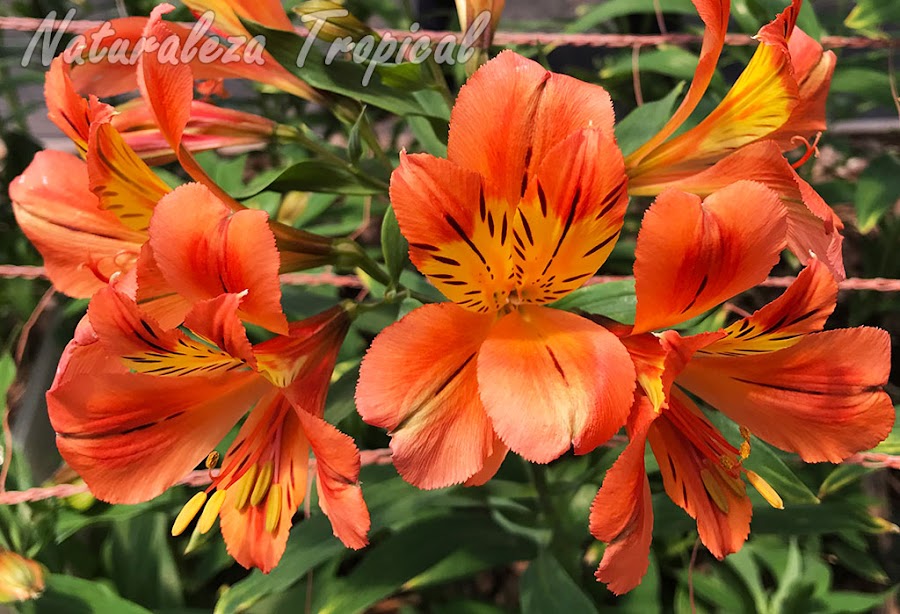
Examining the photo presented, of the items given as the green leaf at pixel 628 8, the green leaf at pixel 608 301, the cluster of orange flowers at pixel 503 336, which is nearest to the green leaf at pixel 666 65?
the green leaf at pixel 628 8

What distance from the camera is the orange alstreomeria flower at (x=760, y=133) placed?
0.57 m

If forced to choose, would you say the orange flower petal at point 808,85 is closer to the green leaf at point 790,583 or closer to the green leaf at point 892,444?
the green leaf at point 892,444

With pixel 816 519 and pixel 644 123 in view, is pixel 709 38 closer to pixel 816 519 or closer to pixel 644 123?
pixel 644 123

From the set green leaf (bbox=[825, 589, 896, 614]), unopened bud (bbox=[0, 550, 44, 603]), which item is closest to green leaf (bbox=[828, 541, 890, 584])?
green leaf (bbox=[825, 589, 896, 614])

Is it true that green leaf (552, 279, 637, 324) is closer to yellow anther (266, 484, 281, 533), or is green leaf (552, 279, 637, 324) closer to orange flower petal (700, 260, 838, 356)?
orange flower petal (700, 260, 838, 356)

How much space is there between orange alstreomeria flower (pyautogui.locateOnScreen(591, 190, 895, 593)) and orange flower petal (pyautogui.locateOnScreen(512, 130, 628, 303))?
3cm

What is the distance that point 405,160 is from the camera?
469mm

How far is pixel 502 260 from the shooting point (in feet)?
1.74

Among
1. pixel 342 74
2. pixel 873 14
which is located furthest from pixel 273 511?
pixel 873 14

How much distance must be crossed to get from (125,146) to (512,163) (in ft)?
1.01

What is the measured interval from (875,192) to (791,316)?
2.91 ft

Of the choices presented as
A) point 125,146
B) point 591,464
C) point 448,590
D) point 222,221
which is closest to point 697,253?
point 222,221

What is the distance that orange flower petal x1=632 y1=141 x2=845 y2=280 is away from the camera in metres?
0.58

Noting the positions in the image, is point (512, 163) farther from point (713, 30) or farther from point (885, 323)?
point (885, 323)
